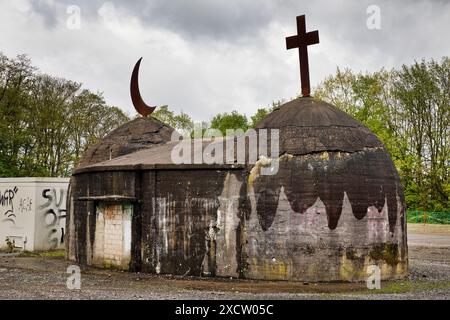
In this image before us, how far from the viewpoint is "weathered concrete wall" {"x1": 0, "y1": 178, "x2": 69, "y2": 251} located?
20.1 metres

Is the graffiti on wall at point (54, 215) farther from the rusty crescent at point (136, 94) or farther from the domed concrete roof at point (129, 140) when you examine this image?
the rusty crescent at point (136, 94)

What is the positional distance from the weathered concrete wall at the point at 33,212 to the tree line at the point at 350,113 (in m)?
9.05

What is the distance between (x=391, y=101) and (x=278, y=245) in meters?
25.0

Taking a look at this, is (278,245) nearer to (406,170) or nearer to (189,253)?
(189,253)

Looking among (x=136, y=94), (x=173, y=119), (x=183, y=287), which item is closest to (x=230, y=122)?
(x=173, y=119)

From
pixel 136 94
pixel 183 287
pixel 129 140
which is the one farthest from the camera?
pixel 136 94

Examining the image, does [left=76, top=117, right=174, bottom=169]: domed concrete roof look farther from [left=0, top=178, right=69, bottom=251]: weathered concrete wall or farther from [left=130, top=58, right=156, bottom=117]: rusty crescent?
[left=0, top=178, right=69, bottom=251]: weathered concrete wall

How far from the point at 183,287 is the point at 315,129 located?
15.3ft

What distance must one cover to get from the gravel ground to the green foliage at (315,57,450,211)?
1932 centimetres

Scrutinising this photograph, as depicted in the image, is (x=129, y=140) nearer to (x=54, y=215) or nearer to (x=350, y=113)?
(x=54, y=215)

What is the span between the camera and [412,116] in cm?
3369

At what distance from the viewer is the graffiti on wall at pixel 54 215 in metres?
20.4

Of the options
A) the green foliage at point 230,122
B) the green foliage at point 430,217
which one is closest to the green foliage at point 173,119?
the green foliage at point 230,122
